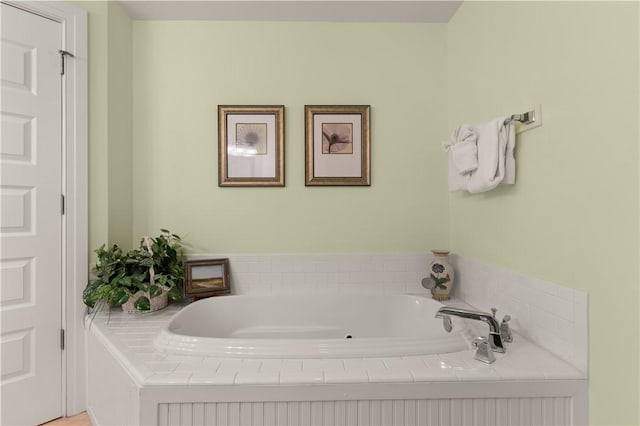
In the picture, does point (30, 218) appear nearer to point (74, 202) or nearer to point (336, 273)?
point (74, 202)

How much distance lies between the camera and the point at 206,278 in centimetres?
203

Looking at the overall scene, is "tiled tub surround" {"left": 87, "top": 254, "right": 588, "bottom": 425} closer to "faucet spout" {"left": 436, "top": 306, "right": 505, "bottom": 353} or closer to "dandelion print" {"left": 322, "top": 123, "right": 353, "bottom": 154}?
"faucet spout" {"left": 436, "top": 306, "right": 505, "bottom": 353}

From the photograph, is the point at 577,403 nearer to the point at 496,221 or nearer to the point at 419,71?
the point at 496,221

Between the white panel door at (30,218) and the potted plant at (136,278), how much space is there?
237 millimetres

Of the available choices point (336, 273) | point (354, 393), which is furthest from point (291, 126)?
point (354, 393)

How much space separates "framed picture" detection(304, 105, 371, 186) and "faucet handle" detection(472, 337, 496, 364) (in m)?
1.17

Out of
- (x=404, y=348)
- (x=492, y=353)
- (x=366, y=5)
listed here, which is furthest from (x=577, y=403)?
(x=366, y=5)

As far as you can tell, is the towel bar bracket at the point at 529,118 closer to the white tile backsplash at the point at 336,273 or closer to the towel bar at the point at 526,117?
the towel bar at the point at 526,117

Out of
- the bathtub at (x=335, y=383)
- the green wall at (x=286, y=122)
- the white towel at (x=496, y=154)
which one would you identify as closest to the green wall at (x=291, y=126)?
the green wall at (x=286, y=122)

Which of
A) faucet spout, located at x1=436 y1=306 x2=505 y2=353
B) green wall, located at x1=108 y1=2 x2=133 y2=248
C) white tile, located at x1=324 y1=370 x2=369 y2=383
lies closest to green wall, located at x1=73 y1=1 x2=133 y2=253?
green wall, located at x1=108 y1=2 x2=133 y2=248

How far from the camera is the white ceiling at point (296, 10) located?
1.93m

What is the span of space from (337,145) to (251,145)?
0.55m

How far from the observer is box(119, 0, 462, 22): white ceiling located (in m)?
1.93

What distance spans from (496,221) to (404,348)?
829 mm
